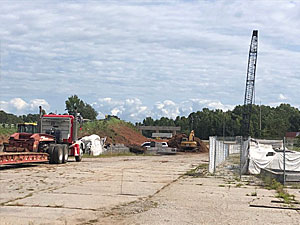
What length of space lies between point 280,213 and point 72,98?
93980 millimetres

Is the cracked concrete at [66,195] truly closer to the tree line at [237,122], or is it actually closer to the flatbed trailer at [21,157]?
the flatbed trailer at [21,157]

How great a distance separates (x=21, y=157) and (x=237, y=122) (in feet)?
416

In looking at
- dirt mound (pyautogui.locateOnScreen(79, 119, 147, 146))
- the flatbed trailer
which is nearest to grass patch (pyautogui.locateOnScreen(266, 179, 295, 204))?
the flatbed trailer

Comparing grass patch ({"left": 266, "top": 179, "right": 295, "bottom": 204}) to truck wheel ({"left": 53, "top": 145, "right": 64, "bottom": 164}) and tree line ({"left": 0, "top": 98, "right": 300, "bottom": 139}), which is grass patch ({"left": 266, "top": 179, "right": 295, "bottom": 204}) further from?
tree line ({"left": 0, "top": 98, "right": 300, "bottom": 139})

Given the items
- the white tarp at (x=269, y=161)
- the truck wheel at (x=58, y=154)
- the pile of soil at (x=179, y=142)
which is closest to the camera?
the white tarp at (x=269, y=161)

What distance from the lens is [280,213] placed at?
514 inches

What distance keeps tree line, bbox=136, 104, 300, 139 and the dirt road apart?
80.7 metres

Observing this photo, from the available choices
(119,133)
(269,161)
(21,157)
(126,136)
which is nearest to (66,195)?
(21,157)

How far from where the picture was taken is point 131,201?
14.6 meters

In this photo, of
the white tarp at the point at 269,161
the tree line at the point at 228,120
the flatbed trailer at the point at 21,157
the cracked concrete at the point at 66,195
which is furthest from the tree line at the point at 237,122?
the cracked concrete at the point at 66,195

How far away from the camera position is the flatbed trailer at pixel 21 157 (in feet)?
80.4

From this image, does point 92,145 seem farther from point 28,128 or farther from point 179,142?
point 179,142

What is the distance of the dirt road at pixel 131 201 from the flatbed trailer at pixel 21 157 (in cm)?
296

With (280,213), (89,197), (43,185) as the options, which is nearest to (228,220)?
(280,213)
